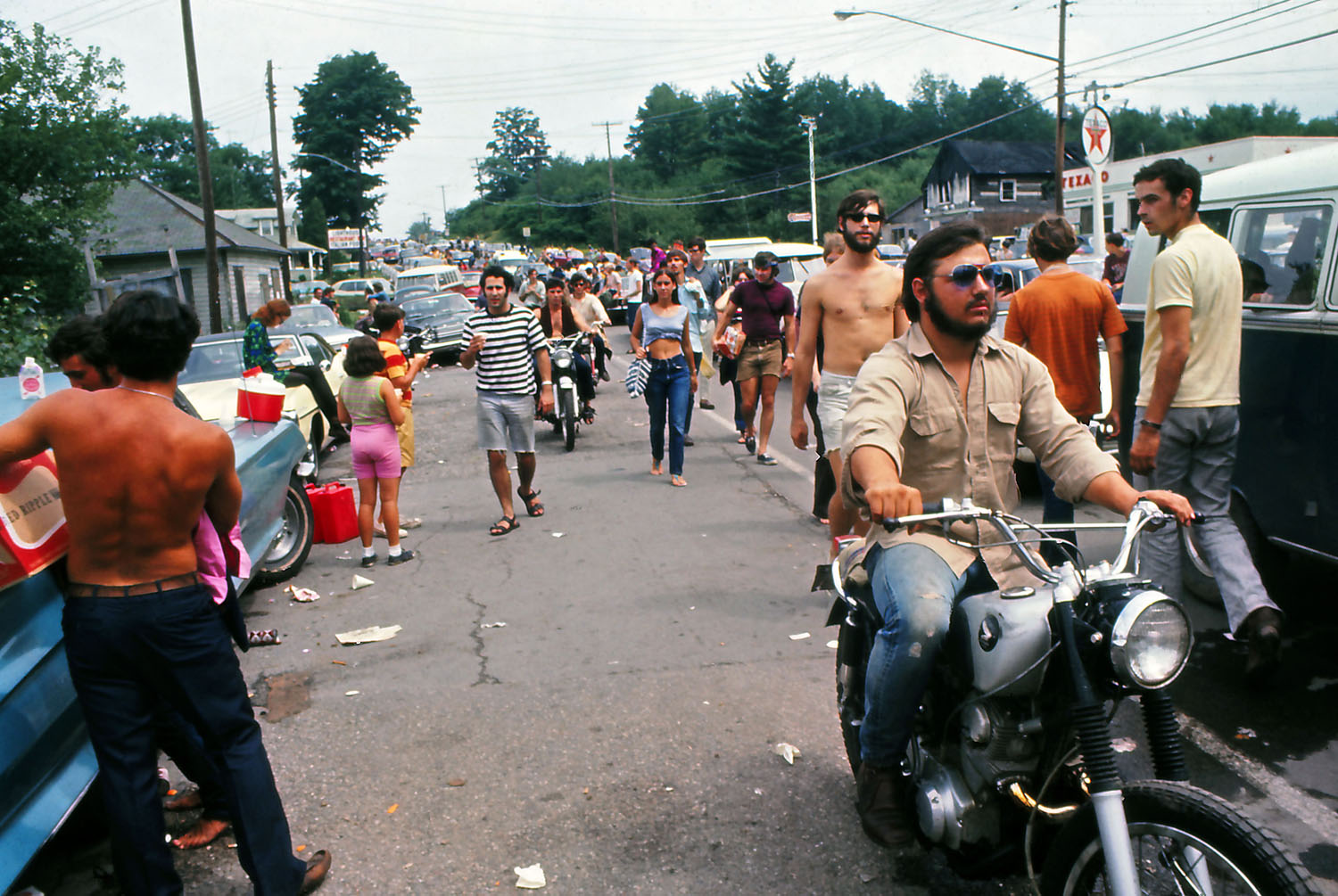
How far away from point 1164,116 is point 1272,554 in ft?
348

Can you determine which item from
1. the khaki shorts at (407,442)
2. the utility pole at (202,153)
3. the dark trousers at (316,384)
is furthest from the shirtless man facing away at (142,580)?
the utility pole at (202,153)

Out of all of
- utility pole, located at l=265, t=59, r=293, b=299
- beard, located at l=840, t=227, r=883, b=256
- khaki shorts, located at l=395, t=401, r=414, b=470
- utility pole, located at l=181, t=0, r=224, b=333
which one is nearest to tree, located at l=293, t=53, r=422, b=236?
utility pole, located at l=265, t=59, r=293, b=299

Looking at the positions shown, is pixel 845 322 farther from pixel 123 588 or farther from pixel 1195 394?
pixel 123 588

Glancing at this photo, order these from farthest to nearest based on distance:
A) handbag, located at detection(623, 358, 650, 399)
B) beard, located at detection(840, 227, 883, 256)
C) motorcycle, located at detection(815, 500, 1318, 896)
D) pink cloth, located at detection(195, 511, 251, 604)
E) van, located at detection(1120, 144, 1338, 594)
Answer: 1. handbag, located at detection(623, 358, 650, 399)
2. beard, located at detection(840, 227, 883, 256)
3. van, located at detection(1120, 144, 1338, 594)
4. pink cloth, located at detection(195, 511, 251, 604)
5. motorcycle, located at detection(815, 500, 1318, 896)

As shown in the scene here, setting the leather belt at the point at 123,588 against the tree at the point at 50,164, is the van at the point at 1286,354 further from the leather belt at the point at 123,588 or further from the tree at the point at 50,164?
the tree at the point at 50,164

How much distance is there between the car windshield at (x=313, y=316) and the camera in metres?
23.4

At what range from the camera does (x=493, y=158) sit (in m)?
140

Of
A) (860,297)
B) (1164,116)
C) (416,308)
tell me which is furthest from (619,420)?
(1164,116)

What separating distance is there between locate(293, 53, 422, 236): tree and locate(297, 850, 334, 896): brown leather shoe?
267 feet

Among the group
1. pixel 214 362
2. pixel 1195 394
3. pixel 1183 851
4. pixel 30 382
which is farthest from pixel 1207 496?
pixel 214 362

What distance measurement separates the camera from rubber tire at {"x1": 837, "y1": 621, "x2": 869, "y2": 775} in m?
3.54

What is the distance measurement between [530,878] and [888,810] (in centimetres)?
120

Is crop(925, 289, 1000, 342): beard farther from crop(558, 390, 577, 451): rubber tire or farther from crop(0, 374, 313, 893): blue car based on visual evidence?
crop(558, 390, 577, 451): rubber tire

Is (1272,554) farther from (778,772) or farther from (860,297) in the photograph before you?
(778,772)
